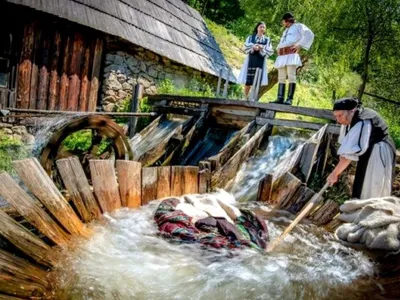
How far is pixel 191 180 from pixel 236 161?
3.72 ft

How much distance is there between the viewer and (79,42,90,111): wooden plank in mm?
7676

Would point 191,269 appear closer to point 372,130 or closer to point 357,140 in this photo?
point 357,140

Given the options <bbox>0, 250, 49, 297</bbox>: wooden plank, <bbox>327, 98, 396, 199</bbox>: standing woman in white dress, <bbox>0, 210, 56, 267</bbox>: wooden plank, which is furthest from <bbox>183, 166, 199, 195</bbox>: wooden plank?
<bbox>0, 250, 49, 297</bbox>: wooden plank

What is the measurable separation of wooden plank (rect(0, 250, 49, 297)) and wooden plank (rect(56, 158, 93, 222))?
1.00 meters

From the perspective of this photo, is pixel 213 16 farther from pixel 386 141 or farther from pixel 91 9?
pixel 386 141

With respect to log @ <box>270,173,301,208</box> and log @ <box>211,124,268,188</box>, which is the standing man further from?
log @ <box>270,173,301,208</box>

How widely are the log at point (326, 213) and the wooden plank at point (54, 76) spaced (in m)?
6.10

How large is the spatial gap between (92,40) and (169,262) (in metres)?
6.62

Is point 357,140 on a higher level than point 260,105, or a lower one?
lower

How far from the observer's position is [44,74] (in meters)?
7.00

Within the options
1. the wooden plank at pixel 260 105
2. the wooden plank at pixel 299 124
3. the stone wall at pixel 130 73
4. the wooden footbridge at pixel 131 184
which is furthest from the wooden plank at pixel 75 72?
the wooden plank at pixel 299 124

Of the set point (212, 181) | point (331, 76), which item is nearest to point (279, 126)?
point (212, 181)

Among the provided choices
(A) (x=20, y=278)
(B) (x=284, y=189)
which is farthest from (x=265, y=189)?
(A) (x=20, y=278)

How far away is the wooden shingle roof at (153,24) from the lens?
7094 mm
